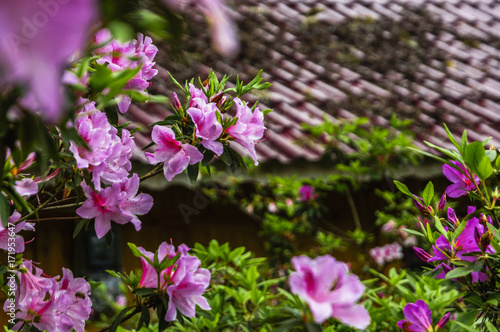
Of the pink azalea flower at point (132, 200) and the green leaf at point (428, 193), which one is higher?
the green leaf at point (428, 193)

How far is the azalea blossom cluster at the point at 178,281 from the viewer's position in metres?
1.17

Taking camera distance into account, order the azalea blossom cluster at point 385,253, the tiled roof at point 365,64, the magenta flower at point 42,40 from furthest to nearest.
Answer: the tiled roof at point 365,64 < the azalea blossom cluster at point 385,253 < the magenta flower at point 42,40

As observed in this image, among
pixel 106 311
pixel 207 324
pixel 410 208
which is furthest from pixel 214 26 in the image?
pixel 106 311

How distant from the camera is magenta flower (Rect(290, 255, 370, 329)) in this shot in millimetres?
676

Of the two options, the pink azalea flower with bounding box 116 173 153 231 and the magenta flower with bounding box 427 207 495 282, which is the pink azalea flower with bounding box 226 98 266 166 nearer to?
the pink azalea flower with bounding box 116 173 153 231

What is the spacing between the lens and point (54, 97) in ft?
1.15

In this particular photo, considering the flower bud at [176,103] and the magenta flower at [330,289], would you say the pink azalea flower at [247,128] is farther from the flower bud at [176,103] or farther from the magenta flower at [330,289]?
the magenta flower at [330,289]

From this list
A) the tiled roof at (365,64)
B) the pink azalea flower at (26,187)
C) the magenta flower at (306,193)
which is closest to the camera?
the pink azalea flower at (26,187)

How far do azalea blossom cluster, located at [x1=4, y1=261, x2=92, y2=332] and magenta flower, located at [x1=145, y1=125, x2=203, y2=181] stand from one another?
355 mm

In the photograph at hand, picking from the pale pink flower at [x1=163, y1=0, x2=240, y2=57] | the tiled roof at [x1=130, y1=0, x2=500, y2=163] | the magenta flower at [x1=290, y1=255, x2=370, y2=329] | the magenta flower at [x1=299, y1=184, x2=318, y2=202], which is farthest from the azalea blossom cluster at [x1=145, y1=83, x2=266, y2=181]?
the magenta flower at [x1=299, y1=184, x2=318, y2=202]

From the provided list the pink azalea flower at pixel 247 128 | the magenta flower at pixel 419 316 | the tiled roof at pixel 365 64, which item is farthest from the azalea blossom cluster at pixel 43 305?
the tiled roof at pixel 365 64

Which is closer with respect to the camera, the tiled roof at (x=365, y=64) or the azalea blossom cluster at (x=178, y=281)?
the azalea blossom cluster at (x=178, y=281)

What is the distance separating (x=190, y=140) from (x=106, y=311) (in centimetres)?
350

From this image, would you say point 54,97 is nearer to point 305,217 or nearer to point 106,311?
point 305,217
